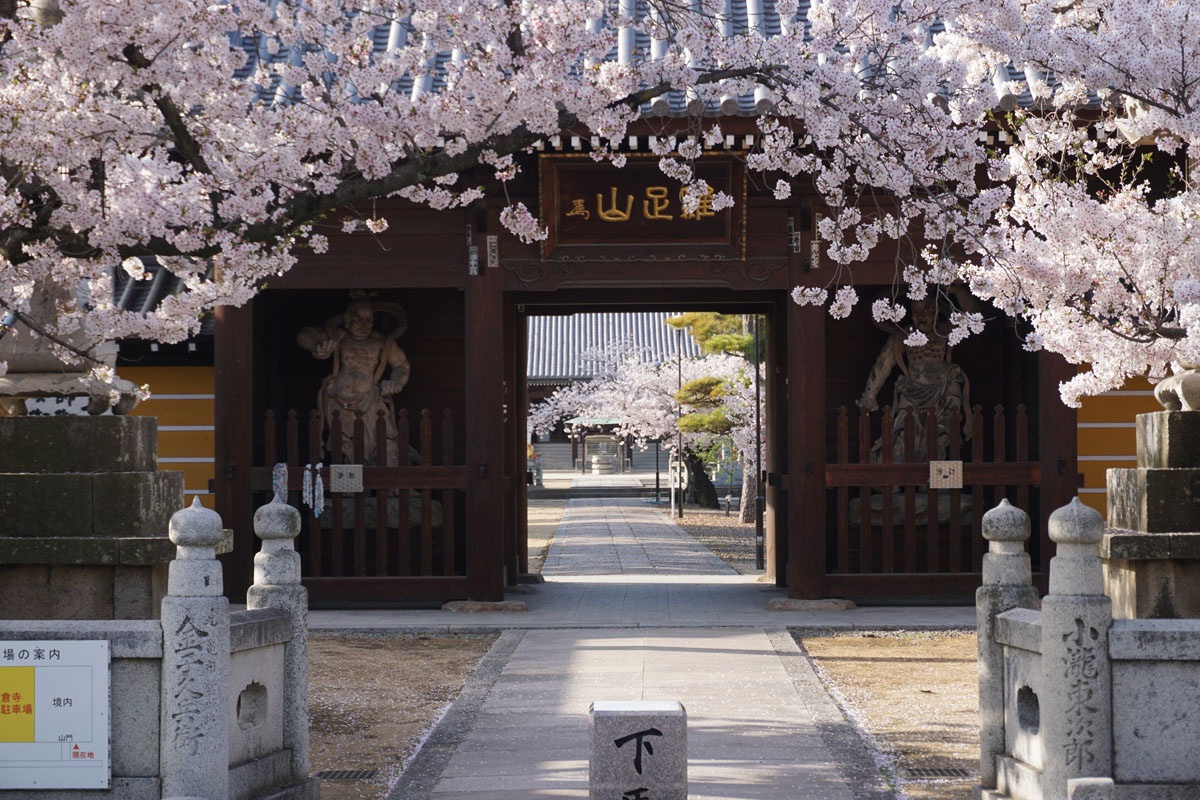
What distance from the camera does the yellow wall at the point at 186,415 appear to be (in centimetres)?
1388

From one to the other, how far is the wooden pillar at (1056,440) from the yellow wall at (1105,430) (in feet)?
1.98

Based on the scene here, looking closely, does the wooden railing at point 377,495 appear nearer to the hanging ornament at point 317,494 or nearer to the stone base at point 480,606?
the hanging ornament at point 317,494

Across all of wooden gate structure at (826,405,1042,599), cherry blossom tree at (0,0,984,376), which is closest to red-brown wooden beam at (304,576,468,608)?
wooden gate structure at (826,405,1042,599)

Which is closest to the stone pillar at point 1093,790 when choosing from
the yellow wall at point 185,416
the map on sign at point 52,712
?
the map on sign at point 52,712

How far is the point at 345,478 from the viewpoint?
13203mm

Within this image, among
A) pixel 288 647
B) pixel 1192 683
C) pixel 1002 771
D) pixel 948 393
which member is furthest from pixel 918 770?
pixel 948 393

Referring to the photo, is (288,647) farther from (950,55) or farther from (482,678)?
(950,55)

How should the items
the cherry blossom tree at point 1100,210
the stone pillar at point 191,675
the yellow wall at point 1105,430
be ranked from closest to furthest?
the stone pillar at point 191,675, the cherry blossom tree at point 1100,210, the yellow wall at point 1105,430

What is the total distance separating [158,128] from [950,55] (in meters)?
4.90

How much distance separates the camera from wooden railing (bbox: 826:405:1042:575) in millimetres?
13031

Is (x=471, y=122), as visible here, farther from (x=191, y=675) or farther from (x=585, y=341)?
(x=585, y=341)

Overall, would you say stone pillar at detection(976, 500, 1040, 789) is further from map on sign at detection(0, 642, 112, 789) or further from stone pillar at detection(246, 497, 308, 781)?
map on sign at detection(0, 642, 112, 789)

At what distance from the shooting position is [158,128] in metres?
7.35

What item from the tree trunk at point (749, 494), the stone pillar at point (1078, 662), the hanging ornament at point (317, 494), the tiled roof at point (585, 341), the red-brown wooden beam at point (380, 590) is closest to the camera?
the stone pillar at point (1078, 662)
